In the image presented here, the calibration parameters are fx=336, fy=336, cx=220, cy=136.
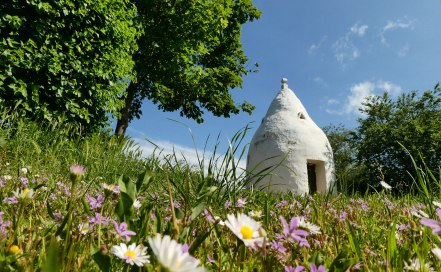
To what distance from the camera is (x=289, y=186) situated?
11.4m

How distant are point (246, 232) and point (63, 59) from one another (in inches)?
331

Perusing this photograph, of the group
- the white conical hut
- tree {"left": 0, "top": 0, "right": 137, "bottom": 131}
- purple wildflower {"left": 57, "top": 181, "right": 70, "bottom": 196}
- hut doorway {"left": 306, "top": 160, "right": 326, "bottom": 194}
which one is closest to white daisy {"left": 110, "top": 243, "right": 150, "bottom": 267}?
purple wildflower {"left": 57, "top": 181, "right": 70, "bottom": 196}

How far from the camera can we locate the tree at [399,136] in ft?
73.0

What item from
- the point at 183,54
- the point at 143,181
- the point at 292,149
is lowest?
the point at 143,181

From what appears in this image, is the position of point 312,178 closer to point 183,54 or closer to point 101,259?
point 183,54

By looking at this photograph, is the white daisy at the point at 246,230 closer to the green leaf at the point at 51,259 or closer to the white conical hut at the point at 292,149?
the green leaf at the point at 51,259

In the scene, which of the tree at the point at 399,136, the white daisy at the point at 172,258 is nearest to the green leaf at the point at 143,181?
the white daisy at the point at 172,258

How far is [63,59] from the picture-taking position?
316 inches

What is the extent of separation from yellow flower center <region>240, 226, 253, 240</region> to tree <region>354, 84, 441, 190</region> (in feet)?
74.9

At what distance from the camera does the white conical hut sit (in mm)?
11570

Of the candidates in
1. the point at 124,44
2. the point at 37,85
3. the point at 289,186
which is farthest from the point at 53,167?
the point at 289,186

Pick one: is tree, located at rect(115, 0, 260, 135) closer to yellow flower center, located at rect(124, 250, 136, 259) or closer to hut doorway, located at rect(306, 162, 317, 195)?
hut doorway, located at rect(306, 162, 317, 195)

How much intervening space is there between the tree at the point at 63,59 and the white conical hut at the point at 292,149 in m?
5.44

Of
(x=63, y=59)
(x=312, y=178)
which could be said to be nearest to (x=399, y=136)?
(x=312, y=178)
